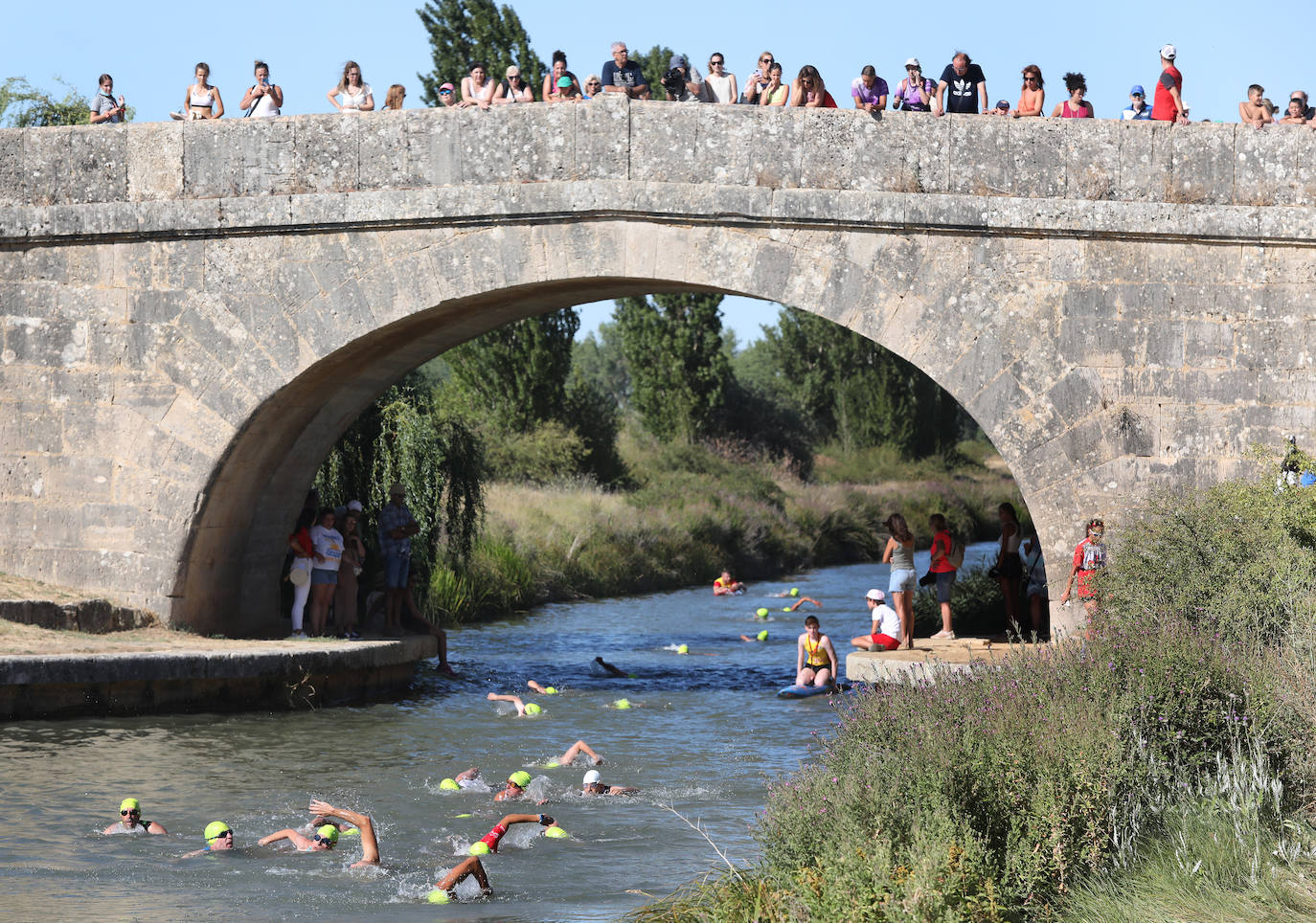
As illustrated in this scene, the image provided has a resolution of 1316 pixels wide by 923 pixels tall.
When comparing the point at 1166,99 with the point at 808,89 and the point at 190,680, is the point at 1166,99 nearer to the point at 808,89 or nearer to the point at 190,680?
the point at 808,89

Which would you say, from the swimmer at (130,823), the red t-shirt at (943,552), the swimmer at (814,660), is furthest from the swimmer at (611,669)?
the swimmer at (130,823)

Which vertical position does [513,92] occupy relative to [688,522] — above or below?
above

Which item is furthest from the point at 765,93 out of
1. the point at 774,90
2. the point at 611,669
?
the point at 611,669

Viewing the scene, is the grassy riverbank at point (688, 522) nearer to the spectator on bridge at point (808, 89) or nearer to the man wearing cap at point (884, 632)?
the man wearing cap at point (884, 632)

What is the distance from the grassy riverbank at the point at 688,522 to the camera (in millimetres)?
18672

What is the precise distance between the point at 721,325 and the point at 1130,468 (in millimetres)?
21496

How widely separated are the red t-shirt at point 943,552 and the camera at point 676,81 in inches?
159

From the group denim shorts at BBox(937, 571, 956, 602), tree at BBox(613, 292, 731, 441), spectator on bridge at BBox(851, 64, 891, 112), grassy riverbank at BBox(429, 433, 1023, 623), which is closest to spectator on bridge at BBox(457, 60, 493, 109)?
spectator on bridge at BBox(851, 64, 891, 112)

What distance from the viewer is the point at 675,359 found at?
30609mm

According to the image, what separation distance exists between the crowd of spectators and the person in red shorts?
2.71m

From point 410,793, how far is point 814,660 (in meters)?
4.43

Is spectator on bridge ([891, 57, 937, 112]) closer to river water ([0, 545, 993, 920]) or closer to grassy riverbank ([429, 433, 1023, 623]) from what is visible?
river water ([0, 545, 993, 920])

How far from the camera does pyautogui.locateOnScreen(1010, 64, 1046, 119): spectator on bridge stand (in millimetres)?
9812

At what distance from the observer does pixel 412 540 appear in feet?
44.2
